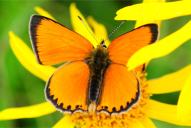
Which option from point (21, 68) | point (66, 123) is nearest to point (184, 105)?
point (66, 123)

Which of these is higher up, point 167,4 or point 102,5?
point 167,4

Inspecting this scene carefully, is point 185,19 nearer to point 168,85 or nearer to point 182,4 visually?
point 168,85

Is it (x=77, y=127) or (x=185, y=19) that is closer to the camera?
(x=77, y=127)

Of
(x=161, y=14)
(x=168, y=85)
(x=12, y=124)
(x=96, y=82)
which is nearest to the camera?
(x=161, y=14)

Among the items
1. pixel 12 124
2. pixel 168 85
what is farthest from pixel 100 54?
pixel 12 124

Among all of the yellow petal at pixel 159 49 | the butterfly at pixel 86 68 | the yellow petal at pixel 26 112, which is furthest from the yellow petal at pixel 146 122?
the yellow petal at pixel 159 49

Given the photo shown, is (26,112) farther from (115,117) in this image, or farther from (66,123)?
(115,117)

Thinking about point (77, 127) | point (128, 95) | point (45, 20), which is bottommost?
point (77, 127)

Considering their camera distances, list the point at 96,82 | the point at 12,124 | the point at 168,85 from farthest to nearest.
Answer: the point at 12,124, the point at 168,85, the point at 96,82
